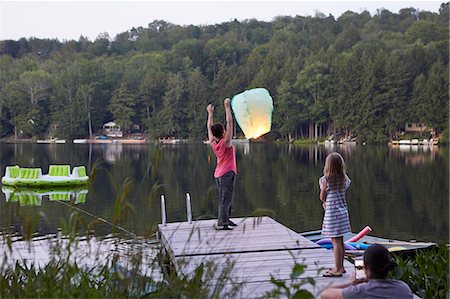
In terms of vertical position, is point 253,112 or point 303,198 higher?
point 253,112

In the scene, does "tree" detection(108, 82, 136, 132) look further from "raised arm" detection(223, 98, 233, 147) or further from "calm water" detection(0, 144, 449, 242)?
"raised arm" detection(223, 98, 233, 147)

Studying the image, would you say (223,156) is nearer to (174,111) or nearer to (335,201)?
A: (335,201)

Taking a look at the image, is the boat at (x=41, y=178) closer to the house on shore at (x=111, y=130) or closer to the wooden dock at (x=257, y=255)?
the wooden dock at (x=257, y=255)

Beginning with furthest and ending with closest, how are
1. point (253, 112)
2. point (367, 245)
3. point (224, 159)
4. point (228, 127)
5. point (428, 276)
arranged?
point (367, 245), point (253, 112), point (224, 159), point (228, 127), point (428, 276)

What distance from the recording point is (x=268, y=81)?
211ft

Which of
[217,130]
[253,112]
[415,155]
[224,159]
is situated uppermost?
[253,112]

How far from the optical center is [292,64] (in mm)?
64062

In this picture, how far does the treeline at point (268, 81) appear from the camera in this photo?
57.2 meters

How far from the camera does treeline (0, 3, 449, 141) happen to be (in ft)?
188

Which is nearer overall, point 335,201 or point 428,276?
point 428,276

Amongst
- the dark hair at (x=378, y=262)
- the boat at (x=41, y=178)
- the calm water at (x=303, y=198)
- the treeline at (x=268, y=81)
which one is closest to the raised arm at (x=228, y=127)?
the calm water at (x=303, y=198)

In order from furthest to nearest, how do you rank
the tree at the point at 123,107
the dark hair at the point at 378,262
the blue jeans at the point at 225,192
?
the tree at the point at 123,107 → the blue jeans at the point at 225,192 → the dark hair at the point at 378,262

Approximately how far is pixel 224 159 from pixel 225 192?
0.35 meters

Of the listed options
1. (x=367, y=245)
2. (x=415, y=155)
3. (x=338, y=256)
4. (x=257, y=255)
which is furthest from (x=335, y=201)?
(x=415, y=155)
